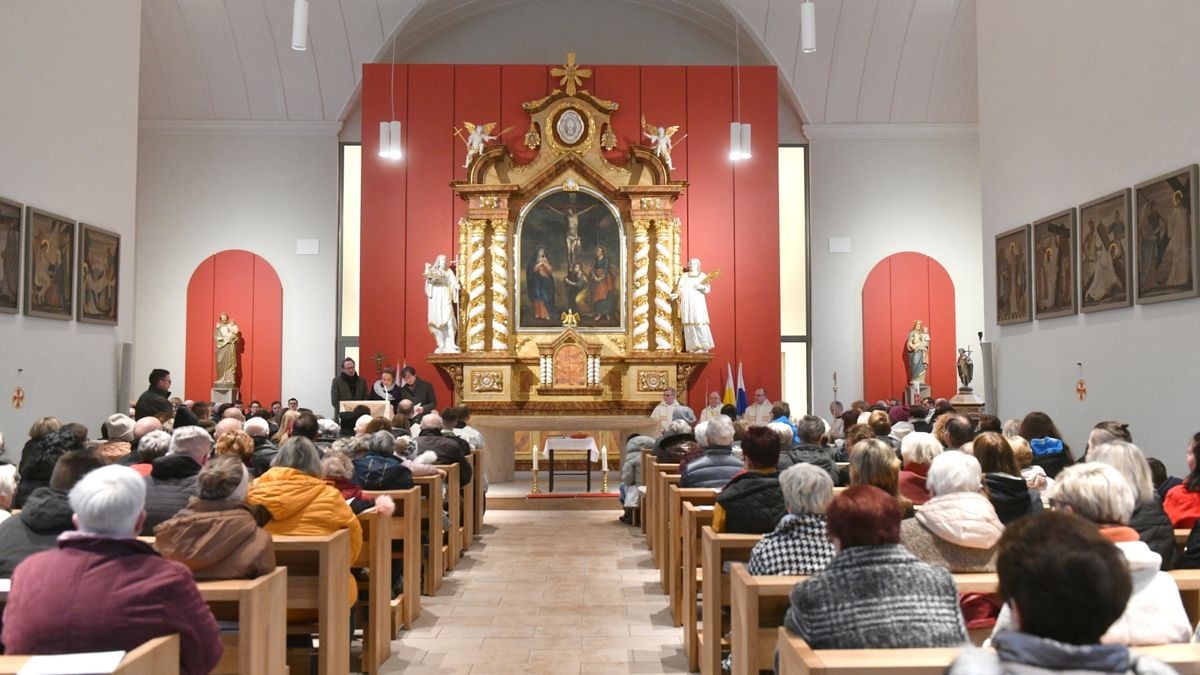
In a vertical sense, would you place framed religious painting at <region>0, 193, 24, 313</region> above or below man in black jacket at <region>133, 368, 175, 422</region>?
above

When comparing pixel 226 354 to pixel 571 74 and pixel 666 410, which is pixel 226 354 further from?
pixel 666 410

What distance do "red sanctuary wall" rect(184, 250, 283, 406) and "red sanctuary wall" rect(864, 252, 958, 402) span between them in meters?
10.3

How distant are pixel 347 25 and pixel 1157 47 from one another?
42.8 ft

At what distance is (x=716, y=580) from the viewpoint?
4848mm

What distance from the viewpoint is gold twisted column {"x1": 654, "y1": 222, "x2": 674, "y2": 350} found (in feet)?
52.6

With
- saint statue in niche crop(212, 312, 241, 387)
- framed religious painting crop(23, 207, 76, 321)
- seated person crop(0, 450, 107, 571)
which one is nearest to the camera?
seated person crop(0, 450, 107, 571)

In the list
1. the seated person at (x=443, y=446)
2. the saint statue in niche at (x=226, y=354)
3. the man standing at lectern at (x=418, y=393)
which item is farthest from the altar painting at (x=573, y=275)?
the seated person at (x=443, y=446)

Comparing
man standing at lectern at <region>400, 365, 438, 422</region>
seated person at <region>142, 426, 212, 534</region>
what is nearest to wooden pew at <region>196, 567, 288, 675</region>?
seated person at <region>142, 426, 212, 534</region>

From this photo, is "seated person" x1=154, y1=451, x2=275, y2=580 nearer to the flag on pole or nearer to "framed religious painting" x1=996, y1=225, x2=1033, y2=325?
"framed religious painting" x1=996, y1=225, x2=1033, y2=325

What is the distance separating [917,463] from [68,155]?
32.6 ft

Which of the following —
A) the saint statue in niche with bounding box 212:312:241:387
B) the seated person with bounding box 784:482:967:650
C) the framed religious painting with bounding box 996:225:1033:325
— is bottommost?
the seated person with bounding box 784:482:967:650

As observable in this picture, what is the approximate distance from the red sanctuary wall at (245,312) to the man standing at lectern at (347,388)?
3860 mm

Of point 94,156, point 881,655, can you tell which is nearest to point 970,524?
point 881,655

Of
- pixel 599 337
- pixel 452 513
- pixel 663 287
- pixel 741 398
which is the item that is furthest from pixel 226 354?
pixel 452 513
